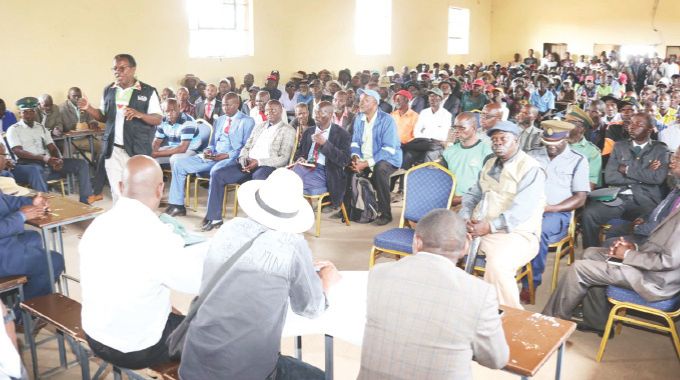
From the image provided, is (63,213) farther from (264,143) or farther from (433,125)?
(433,125)

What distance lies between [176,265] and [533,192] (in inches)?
99.1

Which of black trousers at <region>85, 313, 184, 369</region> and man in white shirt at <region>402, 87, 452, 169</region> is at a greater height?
man in white shirt at <region>402, 87, 452, 169</region>

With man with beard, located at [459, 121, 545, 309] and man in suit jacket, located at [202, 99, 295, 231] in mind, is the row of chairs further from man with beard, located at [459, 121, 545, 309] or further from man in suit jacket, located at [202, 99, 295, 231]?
man in suit jacket, located at [202, 99, 295, 231]

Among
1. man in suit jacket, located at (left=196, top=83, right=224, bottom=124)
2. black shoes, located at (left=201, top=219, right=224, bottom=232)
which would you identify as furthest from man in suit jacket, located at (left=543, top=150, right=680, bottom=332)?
man in suit jacket, located at (left=196, top=83, right=224, bottom=124)

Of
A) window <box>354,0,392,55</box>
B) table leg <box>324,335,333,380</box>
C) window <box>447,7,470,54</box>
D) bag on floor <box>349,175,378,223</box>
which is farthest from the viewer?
window <box>447,7,470,54</box>

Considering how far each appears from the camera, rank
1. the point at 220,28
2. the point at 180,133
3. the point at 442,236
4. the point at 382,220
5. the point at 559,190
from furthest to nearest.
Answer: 1. the point at 220,28
2. the point at 180,133
3. the point at 382,220
4. the point at 559,190
5. the point at 442,236

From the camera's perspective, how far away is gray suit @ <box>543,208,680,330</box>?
330cm

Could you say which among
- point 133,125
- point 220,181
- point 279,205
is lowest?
point 220,181

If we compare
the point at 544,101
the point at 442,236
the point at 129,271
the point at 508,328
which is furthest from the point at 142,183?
the point at 544,101

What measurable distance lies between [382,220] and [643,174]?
2.58 meters

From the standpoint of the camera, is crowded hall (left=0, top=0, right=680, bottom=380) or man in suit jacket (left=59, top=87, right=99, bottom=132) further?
man in suit jacket (left=59, top=87, right=99, bottom=132)

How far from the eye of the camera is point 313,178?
604 cm

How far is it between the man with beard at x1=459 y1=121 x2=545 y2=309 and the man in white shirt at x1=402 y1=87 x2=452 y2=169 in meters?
2.93

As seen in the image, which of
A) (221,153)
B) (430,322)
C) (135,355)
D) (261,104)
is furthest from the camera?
(261,104)
